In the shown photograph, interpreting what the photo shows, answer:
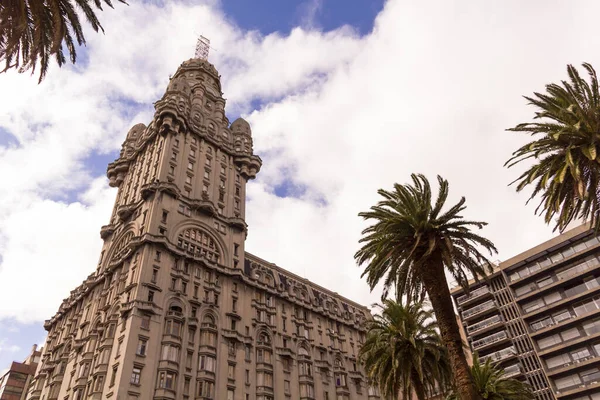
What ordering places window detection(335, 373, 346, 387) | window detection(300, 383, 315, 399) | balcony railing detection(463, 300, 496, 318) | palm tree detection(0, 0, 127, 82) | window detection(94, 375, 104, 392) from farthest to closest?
balcony railing detection(463, 300, 496, 318) → window detection(335, 373, 346, 387) → window detection(300, 383, 315, 399) → window detection(94, 375, 104, 392) → palm tree detection(0, 0, 127, 82)

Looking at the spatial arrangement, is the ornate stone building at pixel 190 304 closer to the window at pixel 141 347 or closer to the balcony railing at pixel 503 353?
the window at pixel 141 347

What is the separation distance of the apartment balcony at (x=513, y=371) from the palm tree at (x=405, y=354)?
34.9 meters

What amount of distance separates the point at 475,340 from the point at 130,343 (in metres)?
56.6

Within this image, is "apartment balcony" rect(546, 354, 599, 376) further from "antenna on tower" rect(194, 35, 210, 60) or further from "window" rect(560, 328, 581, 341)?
"antenna on tower" rect(194, 35, 210, 60)

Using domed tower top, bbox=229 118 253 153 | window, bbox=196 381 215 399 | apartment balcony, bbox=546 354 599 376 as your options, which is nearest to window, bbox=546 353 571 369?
apartment balcony, bbox=546 354 599 376

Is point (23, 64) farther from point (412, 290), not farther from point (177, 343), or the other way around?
point (177, 343)

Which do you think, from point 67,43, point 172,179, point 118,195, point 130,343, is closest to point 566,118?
point 67,43

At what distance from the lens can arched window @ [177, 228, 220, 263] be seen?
58281 mm

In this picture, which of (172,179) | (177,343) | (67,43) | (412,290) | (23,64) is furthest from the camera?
(172,179)

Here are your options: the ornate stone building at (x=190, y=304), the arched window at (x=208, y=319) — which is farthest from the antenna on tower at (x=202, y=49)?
the arched window at (x=208, y=319)

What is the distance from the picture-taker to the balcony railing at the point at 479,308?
7556cm

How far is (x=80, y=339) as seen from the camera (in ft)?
177

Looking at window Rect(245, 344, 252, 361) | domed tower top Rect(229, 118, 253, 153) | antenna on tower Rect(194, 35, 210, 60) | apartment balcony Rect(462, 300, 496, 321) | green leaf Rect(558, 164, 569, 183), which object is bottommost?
green leaf Rect(558, 164, 569, 183)

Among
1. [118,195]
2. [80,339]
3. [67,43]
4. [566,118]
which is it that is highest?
[118,195]
